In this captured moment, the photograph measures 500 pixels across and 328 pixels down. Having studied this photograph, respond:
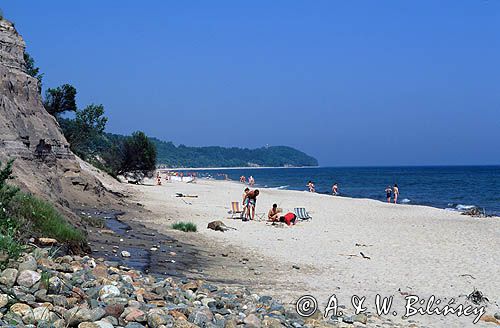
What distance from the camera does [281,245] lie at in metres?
15.5

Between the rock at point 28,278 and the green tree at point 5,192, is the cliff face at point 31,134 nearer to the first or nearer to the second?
the green tree at point 5,192

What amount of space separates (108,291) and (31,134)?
1464cm

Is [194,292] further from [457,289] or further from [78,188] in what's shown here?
[78,188]

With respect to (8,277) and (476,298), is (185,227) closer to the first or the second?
(476,298)

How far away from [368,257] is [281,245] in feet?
9.33

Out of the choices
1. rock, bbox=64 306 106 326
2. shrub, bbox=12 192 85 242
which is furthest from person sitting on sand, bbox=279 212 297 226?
rock, bbox=64 306 106 326

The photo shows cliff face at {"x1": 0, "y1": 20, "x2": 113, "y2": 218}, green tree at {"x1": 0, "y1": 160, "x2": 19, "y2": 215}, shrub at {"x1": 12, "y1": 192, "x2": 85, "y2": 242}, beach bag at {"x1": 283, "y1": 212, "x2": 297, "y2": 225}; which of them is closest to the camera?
green tree at {"x1": 0, "y1": 160, "x2": 19, "y2": 215}

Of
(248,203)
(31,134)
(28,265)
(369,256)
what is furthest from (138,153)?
(28,265)

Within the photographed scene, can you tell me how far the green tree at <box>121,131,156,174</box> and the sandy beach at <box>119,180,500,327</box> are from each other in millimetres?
30569

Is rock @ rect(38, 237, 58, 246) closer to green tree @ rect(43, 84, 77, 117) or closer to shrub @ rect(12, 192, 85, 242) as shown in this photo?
shrub @ rect(12, 192, 85, 242)

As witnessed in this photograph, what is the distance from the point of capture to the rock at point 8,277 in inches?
193

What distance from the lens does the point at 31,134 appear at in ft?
60.5

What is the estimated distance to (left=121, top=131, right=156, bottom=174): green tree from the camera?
2112 inches

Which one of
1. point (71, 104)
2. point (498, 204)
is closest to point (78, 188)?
point (71, 104)
